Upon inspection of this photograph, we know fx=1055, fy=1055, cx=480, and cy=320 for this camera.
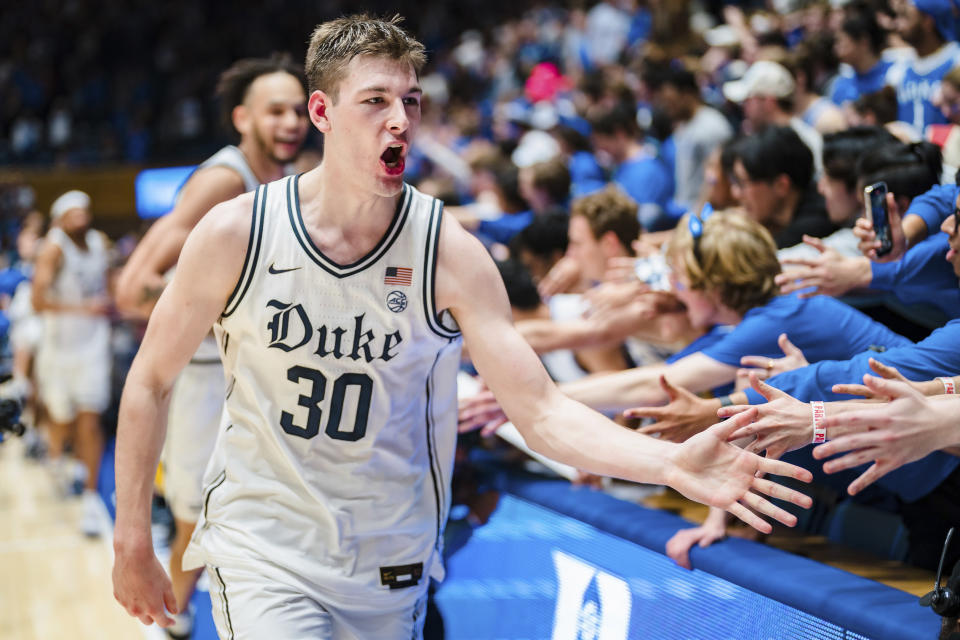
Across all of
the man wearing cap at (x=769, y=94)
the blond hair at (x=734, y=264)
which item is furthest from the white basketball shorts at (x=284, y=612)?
the man wearing cap at (x=769, y=94)

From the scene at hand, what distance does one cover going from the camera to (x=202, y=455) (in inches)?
150

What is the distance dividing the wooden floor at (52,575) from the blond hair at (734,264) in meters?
2.49

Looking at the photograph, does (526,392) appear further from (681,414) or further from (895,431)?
(895,431)

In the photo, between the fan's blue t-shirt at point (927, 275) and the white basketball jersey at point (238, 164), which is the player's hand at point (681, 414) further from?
the white basketball jersey at point (238, 164)

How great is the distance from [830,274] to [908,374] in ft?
1.85

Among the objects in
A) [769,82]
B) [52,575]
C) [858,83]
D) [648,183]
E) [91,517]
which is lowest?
[52,575]

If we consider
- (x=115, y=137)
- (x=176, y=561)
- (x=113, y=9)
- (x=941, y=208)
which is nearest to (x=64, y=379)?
(x=176, y=561)

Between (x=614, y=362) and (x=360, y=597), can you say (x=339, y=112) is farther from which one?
(x=614, y=362)

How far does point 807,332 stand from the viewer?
285 centimetres

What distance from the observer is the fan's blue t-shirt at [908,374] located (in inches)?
94.4

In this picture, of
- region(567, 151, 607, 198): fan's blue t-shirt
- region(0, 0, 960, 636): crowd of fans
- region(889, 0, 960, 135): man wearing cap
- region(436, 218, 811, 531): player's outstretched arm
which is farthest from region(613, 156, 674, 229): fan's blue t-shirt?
region(436, 218, 811, 531): player's outstretched arm

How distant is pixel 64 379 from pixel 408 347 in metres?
5.96

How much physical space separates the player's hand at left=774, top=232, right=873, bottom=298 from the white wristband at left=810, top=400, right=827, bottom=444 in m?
0.73

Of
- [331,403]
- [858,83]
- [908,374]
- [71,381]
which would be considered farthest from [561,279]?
[71,381]
